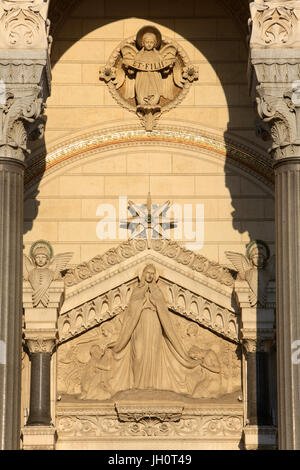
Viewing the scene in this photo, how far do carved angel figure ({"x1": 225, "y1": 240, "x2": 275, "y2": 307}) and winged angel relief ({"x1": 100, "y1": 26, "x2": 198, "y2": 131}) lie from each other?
9.34 ft

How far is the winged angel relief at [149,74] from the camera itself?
85.0 feet

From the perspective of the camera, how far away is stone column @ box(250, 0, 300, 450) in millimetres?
20781

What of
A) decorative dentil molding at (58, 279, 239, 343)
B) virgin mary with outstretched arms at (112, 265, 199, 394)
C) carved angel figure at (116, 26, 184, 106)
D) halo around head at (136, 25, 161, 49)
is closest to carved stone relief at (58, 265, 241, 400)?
virgin mary with outstretched arms at (112, 265, 199, 394)

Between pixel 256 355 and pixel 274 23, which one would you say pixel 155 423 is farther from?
pixel 274 23

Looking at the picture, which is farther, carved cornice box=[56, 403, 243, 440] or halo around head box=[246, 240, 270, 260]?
halo around head box=[246, 240, 270, 260]

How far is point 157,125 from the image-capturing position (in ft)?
85.2

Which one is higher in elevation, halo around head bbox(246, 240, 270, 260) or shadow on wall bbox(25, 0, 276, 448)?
shadow on wall bbox(25, 0, 276, 448)

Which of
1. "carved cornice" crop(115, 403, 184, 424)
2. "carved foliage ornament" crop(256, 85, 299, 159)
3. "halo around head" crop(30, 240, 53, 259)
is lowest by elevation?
"carved cornice" crop(115, 403, 184, 424)

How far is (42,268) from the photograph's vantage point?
2445 cm

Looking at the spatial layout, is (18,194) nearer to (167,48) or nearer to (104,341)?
(104,341)

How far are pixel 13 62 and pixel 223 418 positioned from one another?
6.67m

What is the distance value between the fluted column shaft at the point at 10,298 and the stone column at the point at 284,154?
3630mm

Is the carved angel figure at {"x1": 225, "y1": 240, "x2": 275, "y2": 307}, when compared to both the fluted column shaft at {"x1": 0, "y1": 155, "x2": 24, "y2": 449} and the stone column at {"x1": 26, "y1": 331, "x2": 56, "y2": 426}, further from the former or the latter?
the fluted column shaft at {"x1": 0, "y1": 155, "x2": 24, "y2": 449}

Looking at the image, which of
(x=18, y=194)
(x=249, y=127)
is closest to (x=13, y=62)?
(x=18, y=194)
